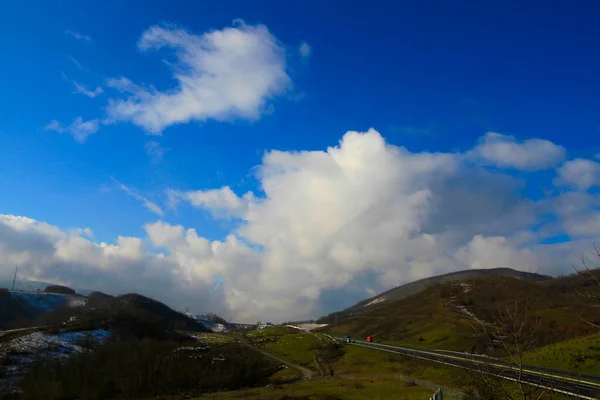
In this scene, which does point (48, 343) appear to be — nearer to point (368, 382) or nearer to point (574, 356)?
point (368, 382)

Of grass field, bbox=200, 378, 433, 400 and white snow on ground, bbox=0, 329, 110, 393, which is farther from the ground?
white snow on ground, bbox=0, 329, 110, 393

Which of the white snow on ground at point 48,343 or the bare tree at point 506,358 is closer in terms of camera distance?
the bare tree at point 506,358

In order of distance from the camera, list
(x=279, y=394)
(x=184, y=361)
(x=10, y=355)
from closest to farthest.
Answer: (x=279, y=394) → (x=10, y=355) → (x=184, y=361)

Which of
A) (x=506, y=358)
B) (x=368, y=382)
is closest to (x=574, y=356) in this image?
(x=368, y=382)

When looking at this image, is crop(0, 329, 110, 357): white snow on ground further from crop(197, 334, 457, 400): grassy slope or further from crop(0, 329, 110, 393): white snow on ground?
crop(197, 334, 457, 400): grassy slope

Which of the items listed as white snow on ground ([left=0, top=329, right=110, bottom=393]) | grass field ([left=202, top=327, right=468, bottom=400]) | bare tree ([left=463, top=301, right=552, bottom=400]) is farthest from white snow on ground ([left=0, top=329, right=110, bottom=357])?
bare tree ([left=463, top=301, right=552, bottom=400])

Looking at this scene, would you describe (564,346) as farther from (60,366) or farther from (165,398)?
(60,366)

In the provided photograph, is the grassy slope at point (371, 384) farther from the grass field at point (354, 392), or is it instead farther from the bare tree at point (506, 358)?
the bare tree at point (506, 358)

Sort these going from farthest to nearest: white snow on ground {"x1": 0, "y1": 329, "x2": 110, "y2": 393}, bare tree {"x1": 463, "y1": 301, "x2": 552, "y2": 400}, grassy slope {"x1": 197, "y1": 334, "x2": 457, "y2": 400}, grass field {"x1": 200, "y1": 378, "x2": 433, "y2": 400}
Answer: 1. white snow on ground {"x1": 0, "y1": 329, "x2": 110, "y2": 393}
2. grassy slope {"x1": 197, "y1": 334, "x2": 457, "y2": 400}
3. grass field {"x1": 200, "y1": 378, "x2": 433, "y2": 400}
4. bare tree {"x1": 463, "y1": 301, "x2": 552, "y2": 400}

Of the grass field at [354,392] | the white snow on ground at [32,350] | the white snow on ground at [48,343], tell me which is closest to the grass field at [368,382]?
the grass field at [354,392]

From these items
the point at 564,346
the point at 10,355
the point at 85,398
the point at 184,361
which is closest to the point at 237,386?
the point at 184,361

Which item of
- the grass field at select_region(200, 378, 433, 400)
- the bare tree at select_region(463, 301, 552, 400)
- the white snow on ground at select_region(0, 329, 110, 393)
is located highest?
the bare tree at select_region(463, 301, 552, 400)
